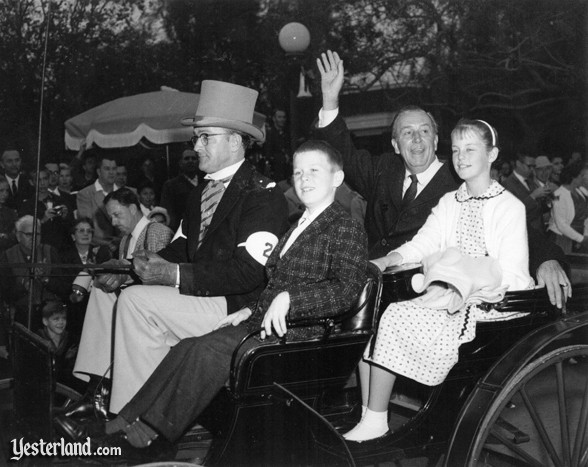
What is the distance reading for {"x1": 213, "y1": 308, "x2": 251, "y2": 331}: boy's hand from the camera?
3.10 meters

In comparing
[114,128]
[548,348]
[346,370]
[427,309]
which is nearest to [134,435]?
[346,370]

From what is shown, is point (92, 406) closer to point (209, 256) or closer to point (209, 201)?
point (209, 256)

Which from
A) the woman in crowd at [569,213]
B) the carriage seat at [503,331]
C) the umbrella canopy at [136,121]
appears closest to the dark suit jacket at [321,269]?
the carriage seat at [503,331]

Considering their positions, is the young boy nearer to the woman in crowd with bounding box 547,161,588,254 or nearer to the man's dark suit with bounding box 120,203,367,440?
the man's dark suit with bounding box 120,203,367,440

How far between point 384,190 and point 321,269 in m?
1.16

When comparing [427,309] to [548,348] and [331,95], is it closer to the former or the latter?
[548,348]

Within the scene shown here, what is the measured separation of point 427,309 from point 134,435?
1250 millimetres

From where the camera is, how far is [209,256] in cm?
339

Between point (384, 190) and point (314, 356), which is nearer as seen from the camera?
point (314, 356)

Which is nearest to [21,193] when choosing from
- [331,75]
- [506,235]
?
[331,75]

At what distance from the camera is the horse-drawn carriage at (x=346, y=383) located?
110 inches

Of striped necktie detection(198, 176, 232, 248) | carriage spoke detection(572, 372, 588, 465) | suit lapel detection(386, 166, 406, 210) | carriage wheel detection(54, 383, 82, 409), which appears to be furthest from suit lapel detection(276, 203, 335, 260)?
carriage wheel detection(54, 383, 82, 409)

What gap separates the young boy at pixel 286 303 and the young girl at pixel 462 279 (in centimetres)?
32

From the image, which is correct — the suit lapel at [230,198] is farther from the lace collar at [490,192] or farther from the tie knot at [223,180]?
the lace collar at [490,192]
